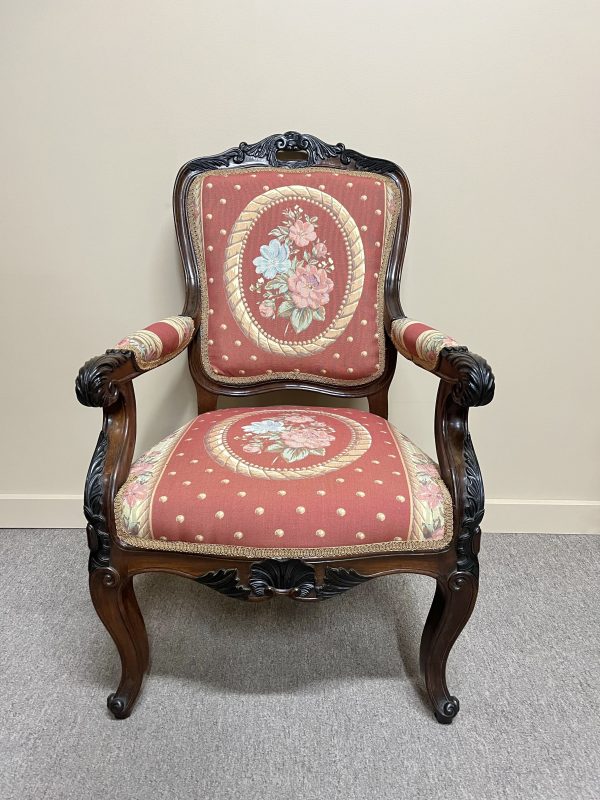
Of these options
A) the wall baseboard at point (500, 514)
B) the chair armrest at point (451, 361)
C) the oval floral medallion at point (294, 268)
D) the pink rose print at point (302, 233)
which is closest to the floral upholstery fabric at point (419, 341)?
the chair armrest at point (451, 361)

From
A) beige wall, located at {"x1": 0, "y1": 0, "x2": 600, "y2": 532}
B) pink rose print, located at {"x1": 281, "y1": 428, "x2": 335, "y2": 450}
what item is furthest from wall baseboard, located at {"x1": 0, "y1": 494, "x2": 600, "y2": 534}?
pink rose print, located at {"x1": 281, "y1": 428, "x2": 335, "y2": 450}

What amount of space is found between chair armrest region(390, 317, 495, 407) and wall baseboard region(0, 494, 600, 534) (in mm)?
834

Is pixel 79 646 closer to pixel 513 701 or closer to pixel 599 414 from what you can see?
pixel 513 701

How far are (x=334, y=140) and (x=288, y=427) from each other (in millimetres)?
823

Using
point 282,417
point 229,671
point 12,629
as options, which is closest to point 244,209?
point 282,417

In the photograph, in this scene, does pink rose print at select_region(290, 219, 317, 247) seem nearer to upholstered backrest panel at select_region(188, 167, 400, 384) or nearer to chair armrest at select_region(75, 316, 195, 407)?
upholstered backrest panel at select_region(188, 167, 400, 384)

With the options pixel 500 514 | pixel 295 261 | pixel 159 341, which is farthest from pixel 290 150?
pixel 500 514

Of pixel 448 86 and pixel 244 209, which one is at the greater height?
pixel 448 86

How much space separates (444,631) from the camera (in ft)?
3.44

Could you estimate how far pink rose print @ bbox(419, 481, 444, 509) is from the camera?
3.10 ft

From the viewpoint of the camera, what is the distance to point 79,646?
1.31 m

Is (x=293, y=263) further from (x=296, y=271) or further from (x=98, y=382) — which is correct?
(x=98, y=382)

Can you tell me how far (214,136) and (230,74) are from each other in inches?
6.0

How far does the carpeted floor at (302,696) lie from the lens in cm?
99
